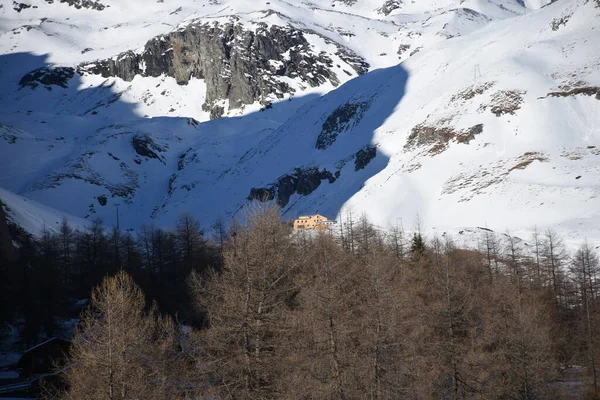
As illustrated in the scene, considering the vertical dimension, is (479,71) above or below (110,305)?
above

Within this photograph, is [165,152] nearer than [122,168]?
No

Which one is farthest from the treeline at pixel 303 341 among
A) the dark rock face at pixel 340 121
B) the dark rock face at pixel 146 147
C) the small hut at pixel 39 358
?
the dark rock face at pixel 146 147

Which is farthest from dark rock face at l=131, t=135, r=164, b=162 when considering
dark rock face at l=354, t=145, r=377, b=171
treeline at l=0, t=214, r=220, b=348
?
treeline at l=0, t=214, r=220, b=348

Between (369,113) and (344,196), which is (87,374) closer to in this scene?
(344,196)

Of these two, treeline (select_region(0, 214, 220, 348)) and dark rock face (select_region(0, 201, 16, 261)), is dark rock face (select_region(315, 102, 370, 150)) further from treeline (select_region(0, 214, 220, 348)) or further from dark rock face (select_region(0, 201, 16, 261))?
dark rock face (select_region(0, 201, 16, 261))

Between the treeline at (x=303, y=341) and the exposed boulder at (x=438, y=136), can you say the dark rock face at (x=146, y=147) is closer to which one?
the exposed boulder at (x=438, y=136)

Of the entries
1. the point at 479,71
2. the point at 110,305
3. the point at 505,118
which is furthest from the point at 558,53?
the point at 110,305

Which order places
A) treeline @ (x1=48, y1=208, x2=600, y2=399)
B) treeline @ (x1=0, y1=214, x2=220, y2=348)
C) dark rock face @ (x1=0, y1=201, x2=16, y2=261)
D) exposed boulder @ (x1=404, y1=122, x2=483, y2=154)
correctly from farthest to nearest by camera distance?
exposed boulder @ (x1=404, y1=122, x2=483, y2=154)
dark rock face @ (x1=0, y1=201, x2=16, y2=261)
treeline @ (x1=0, y1=214, x2=220, y2=348)
treeline @ (x1=48, y1=208, x2=600, y2=399)
